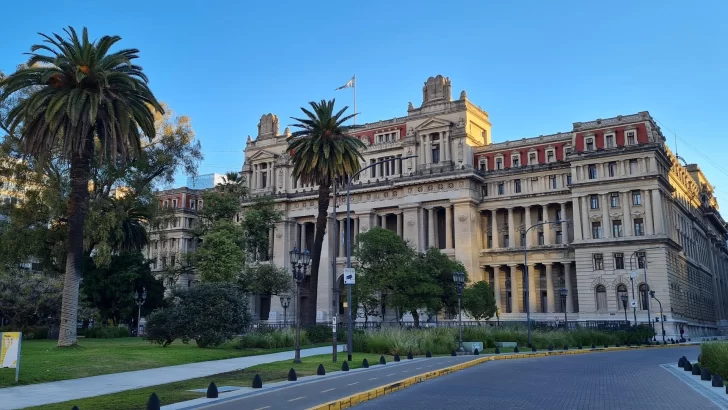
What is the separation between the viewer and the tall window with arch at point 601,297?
73.8m

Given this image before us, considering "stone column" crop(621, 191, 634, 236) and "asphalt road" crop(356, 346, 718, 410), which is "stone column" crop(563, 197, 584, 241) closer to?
"stone column" crop(621, 191, 634, 236)

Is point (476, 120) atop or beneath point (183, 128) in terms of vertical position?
atop

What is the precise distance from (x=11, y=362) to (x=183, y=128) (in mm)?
39650

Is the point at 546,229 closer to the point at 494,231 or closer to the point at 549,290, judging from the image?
the point at 494,231

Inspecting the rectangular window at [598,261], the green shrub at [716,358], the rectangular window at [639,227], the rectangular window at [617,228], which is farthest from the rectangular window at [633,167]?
the green shrub at [716,358]

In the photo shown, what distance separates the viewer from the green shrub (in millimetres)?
24156

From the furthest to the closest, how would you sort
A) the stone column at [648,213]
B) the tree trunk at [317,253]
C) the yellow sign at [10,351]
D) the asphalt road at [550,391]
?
the stone column at [648,213], the tree trunk at [317,253], the yellow sign at [10,351], the asphalt road at [550,391]

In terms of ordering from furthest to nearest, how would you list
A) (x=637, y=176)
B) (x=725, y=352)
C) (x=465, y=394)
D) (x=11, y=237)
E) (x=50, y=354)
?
(x=637, y=176), (x=11, y=237), (x=50, y=354), (x=725, y=352), (x=465, y=394)

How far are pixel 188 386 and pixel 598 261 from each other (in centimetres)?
6317

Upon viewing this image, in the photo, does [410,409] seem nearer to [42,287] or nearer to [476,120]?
[42,287]

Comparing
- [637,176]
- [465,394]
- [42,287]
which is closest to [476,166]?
[637,176]

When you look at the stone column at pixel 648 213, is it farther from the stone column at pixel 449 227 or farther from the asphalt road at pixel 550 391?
the asphalt road at pixel 550 391

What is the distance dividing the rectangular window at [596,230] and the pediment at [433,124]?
22068mm

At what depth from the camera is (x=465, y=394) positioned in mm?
19344
